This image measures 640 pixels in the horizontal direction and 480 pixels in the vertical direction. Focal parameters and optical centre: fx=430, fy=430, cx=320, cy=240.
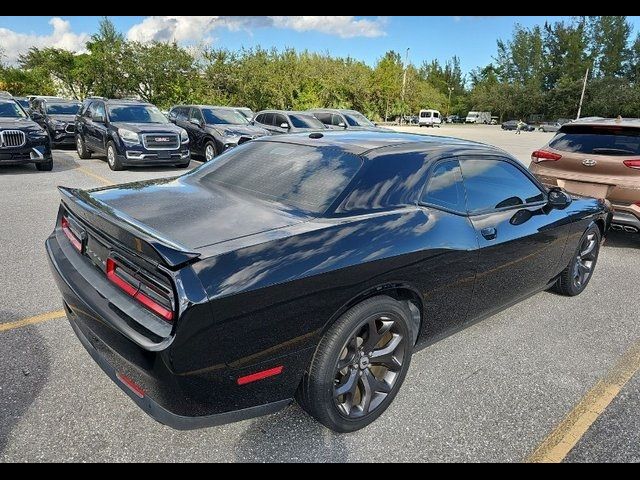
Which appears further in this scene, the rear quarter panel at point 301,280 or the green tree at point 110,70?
the green tree at point 110,70

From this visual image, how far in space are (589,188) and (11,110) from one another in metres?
11.5

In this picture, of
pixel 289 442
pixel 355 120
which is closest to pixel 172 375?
pixel 289 442

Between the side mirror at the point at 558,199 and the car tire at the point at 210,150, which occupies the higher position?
the side mirror at the point at 558,199

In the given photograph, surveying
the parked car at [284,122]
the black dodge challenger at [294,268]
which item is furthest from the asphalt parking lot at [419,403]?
the parked car at [284,122]

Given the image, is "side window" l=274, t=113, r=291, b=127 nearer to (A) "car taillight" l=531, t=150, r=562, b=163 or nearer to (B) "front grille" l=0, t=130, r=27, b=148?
(B) "front grille" l=0, t=130, r=27, b=148

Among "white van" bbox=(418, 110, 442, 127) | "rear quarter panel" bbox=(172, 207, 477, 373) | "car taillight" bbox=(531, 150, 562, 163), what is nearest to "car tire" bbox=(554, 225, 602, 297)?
"car taillight" bbox=(531, 150, 562, 163)

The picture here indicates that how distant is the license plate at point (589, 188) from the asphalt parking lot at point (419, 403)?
221cm

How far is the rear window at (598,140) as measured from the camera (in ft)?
18.3

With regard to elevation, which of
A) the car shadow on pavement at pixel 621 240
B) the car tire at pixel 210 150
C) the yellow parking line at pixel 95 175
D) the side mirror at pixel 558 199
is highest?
the side mirror at pixel 558 199

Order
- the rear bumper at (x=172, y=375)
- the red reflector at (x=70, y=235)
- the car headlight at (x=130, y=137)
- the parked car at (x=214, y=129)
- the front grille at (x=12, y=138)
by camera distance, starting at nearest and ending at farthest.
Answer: the rear bumper at (x=172, y=375), the red reflector at (x=70, y=235), the front grille at (x=12, y=138), the car headlight at (x=130, y=137), the parked car at (x=214, y=129)

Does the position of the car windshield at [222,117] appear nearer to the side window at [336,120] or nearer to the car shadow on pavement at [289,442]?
the side window at [336,120]

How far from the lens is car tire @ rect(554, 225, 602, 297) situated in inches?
160

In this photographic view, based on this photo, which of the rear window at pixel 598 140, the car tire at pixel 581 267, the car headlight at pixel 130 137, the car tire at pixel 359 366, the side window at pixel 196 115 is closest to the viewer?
the car tire at pixel 359 366

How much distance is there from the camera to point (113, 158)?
1014 centimetres
